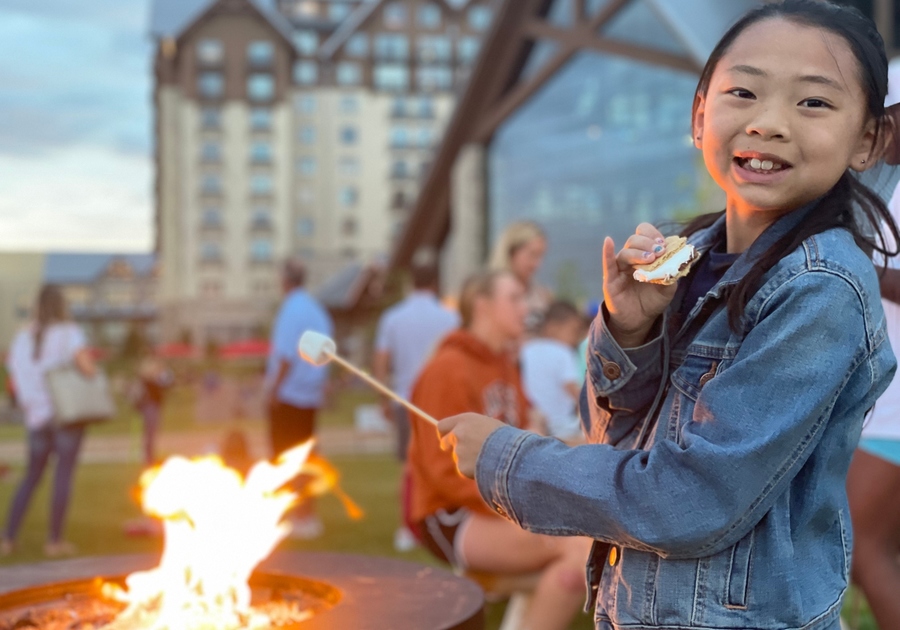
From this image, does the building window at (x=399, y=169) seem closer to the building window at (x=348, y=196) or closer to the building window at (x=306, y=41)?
the building window at (x=348, y=196)

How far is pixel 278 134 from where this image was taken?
60.5 metres

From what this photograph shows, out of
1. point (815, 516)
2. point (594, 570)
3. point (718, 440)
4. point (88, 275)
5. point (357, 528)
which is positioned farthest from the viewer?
point (88, 275)

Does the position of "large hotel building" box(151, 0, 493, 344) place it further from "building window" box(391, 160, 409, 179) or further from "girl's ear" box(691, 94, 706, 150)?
"girl's ear" box(691, 94, 706, 150)

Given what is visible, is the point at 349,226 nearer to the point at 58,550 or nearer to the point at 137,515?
the point at 137,515

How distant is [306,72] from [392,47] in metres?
5.47

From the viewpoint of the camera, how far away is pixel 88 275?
71.0m

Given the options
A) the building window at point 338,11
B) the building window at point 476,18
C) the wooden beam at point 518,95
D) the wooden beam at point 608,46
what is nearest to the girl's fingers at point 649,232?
the wooden beam at point 608,46

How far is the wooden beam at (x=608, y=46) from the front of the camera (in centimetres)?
1568

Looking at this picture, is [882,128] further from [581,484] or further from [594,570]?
[594,570]

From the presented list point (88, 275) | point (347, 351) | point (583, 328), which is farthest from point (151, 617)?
point (88, 275)

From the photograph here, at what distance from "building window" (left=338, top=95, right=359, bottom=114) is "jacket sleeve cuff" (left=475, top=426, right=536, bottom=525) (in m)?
62.8

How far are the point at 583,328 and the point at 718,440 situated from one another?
5.22 m

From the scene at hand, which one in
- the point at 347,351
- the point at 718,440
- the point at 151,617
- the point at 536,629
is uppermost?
the point at 718,440

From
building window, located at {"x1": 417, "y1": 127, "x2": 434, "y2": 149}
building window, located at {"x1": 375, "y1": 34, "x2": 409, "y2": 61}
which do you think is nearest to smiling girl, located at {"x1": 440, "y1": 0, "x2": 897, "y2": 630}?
building window, located at {"x1": 417, "y1": 127, "x2": 434, "y2": 149}
